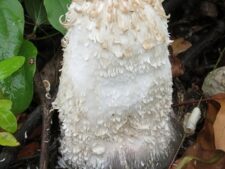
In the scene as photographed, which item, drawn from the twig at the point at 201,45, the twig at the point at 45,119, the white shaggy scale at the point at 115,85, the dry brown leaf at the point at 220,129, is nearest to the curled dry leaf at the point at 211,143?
the dry brown leaf at the point at 220,129

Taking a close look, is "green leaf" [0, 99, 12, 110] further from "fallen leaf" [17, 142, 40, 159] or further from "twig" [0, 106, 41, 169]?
"fallen leaf" [17, 142, 40, 159]

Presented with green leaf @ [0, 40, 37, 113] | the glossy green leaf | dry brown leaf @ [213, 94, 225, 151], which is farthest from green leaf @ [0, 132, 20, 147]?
dry brown leaf @ [213, 94, 225, 151]

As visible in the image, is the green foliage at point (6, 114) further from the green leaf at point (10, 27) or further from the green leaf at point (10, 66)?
the green leaf at point (10, 27)

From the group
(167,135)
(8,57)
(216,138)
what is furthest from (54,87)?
(216,138)

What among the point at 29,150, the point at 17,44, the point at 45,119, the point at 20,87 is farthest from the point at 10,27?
the point at 29,150

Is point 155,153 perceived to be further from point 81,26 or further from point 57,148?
point 81,26

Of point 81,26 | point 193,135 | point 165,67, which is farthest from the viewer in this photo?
point 193,135
